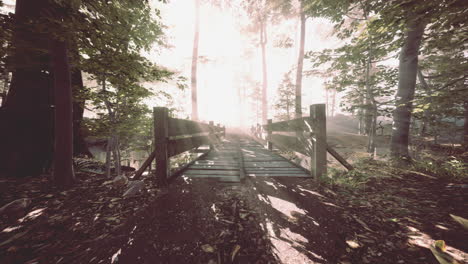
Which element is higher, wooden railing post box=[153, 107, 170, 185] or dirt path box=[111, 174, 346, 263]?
wooden railing post box=[153, 107, 170, 185]

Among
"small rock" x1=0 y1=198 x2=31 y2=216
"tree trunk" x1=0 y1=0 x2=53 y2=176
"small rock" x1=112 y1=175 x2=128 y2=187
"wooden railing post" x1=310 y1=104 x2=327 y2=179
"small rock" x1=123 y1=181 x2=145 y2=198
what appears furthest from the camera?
"tree trunk" x1=0 y1=0 x2=53 y2=176

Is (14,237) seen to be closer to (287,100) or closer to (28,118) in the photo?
(28,118)

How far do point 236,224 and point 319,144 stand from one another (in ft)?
7.80

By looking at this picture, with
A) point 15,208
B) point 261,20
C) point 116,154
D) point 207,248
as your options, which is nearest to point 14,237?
point 15,208

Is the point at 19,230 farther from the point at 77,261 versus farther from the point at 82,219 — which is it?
the point at 77,261

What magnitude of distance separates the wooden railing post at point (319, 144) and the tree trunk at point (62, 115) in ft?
15.8

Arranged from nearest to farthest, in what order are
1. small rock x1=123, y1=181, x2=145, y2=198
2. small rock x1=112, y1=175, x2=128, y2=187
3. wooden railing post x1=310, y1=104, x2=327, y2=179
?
1. small rock x1=123, y1=181, x2=145, y2=198
2. small rock x1=112, y1=175, x2=128, y2=187
3. wooden railing post x1=310, y1=104, x2=327, y2=179

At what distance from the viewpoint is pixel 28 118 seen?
3.82 metres

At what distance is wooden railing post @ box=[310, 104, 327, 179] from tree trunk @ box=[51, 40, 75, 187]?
4.83 m

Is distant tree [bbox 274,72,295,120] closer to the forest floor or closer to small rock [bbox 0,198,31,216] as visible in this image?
the forest floor

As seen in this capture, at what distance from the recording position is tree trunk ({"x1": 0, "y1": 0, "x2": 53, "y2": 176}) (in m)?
3.52

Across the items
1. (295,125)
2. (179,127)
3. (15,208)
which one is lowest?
(15,208)

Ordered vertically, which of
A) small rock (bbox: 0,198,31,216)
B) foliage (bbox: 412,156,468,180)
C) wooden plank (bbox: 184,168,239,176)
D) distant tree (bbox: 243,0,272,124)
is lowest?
small rock (bbox: 0,198,31,216)

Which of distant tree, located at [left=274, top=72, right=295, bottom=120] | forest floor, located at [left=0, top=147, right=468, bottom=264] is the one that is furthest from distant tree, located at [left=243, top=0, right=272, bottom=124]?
forest floor, located at [left=0, top=147, right=468, bottom=264]
